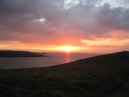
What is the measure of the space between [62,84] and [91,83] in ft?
12.3

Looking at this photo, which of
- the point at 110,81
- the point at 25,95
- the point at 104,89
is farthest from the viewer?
the point at 110,81

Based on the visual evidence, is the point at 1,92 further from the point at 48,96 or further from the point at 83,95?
the point at 83,95

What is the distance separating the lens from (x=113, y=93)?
20453mm

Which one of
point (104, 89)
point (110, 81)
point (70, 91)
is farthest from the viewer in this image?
point (110, 81)

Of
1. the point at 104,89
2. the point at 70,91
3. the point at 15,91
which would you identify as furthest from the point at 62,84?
the point at 15,91

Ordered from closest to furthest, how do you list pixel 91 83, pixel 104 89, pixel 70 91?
pixel 70 91, pixel 104 89, pixel 91 83

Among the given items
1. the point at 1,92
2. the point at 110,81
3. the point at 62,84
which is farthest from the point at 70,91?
the point at 110,81

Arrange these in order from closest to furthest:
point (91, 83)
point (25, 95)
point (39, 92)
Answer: point (25, 95) < point (39, 92) < point (91, 83)

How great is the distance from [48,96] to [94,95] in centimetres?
460

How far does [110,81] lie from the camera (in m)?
26.8

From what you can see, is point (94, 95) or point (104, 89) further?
point (104, 89)

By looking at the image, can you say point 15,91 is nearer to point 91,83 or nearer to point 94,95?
point 94,95

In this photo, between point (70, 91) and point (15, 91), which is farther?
point (70, 91)

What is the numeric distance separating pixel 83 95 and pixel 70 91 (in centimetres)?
155
